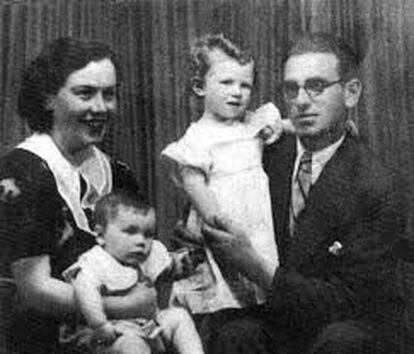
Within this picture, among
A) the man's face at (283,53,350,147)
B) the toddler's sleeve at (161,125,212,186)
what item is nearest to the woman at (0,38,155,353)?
the toddler's sleeve at (161,125,212,186)

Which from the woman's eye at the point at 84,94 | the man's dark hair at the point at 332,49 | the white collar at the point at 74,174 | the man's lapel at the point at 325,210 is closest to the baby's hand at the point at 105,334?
the white collar at the point at 74,174

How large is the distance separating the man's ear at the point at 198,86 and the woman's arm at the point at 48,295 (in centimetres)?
52

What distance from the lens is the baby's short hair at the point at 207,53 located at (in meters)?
2.31

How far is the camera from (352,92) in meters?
2.35

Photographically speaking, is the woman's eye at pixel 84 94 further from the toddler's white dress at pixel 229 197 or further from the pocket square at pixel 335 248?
the pocket square at pixel 335 248

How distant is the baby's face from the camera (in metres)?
2.20

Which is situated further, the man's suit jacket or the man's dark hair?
the man's dark hair

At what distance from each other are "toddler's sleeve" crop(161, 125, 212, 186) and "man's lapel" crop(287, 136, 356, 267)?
271mm

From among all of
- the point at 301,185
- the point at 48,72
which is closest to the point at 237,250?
the point at 301,185

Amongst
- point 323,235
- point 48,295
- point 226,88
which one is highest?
point 226,88

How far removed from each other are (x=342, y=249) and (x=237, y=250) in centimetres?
26

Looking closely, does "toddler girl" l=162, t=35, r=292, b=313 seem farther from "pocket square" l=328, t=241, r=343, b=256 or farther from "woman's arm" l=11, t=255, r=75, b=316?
"woman's arm" l=11, t=255, r=75, b=316

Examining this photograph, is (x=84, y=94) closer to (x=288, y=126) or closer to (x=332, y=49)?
(x=288, y=126)

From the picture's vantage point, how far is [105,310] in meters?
2.18
